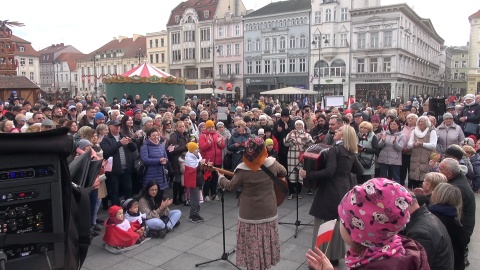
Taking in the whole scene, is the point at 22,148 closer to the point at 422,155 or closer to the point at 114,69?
the point at 422,155

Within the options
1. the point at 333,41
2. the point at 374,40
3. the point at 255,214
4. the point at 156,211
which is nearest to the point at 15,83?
the point at 156,211

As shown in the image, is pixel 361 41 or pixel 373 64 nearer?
pixel 373 64

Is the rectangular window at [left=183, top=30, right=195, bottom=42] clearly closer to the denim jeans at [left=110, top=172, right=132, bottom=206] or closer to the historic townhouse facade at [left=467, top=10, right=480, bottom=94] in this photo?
the historic townhouse facade at [left=467, top=10, right=480, bottom=94]

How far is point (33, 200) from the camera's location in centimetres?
181

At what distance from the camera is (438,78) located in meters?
70.2

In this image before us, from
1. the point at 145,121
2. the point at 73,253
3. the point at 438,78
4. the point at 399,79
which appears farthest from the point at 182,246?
the point at 438,78

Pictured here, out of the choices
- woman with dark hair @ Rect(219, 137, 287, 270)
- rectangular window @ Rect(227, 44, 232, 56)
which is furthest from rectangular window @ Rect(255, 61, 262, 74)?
woman with dark hair @ Rect(219, 137, 287, 270)

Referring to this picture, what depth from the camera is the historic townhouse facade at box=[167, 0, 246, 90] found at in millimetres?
56500

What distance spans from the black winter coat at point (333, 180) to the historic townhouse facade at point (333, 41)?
137 feet

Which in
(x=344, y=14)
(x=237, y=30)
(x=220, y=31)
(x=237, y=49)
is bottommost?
(x=237, y=49)

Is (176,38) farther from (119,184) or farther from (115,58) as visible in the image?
(119,184)

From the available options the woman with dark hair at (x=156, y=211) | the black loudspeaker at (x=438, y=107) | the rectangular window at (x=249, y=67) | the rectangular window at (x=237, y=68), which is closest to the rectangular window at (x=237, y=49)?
the rectangular window at (x=237, y=68)

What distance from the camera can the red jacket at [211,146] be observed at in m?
8.11

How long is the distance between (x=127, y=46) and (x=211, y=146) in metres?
68.0
